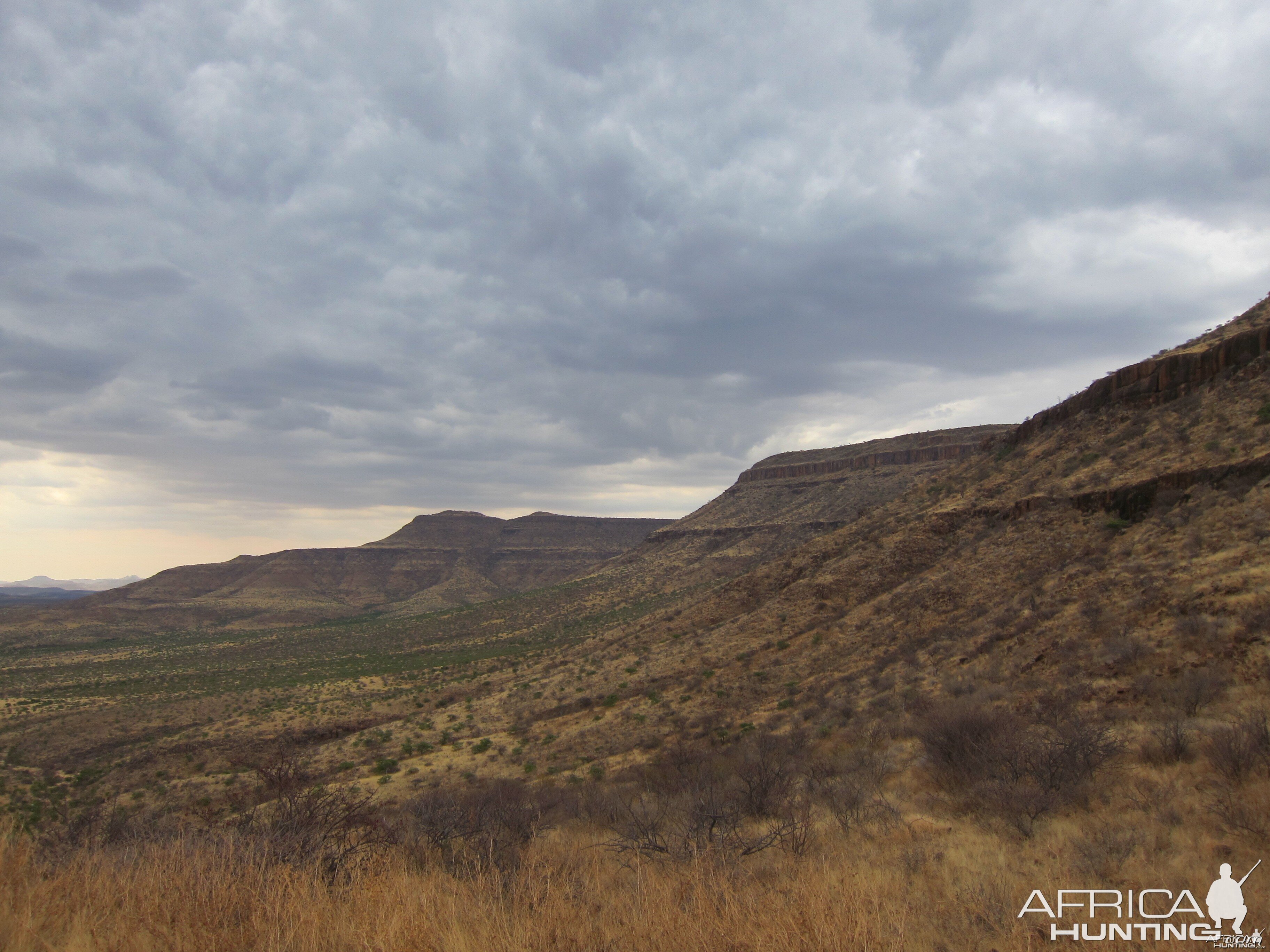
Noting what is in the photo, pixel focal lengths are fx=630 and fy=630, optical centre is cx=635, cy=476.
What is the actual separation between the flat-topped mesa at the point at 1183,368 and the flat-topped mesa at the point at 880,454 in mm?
38730

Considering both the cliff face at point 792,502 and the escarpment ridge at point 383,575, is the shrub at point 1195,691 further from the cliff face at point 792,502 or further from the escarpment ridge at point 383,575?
the escarpment ridge at point 383,575

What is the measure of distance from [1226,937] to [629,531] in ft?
570

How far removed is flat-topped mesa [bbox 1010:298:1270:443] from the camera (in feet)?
81.2

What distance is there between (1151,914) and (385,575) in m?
170

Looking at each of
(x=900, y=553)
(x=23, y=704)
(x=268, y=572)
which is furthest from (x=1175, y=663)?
(x=268, y=572)

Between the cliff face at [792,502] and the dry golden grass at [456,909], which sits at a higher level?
the cliff face at [792,502]

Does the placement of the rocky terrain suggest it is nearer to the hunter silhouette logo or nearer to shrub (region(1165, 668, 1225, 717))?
shrub (region(1165, 668, 1225, 717))

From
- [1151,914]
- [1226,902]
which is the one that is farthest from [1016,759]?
[1226,902]

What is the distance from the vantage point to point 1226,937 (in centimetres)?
509

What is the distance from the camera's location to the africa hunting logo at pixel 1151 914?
518cm

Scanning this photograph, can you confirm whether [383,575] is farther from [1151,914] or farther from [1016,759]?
[1151,914]

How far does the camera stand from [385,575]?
16050 cm

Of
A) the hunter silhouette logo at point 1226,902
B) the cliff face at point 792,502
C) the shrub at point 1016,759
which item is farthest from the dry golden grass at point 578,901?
the cliff face at point 792,502

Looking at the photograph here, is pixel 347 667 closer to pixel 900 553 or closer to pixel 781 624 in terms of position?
pixel 781 624
